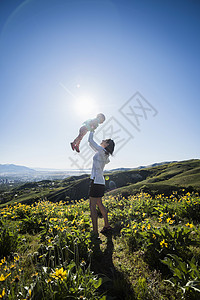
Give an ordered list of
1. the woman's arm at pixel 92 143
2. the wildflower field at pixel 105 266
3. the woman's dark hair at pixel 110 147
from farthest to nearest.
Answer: the woman's dark hair at pixel 110 147, the woman's arm at pixel 92 143, the wildflower field at pixel 105 266

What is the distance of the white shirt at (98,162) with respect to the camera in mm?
4164

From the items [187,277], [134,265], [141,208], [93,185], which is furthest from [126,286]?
[141,208]

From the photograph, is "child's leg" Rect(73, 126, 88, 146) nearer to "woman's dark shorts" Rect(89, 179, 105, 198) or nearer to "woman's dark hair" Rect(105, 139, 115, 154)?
"woman's dark hair" Rect(105, 139, 115, 154)

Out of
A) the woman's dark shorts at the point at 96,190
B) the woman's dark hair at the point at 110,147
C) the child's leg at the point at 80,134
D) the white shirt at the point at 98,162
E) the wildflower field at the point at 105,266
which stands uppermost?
the child's leg at the point at 80,134

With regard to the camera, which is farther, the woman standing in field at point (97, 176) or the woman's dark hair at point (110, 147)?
the woman's dark hair at point (110, 147)

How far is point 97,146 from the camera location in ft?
13.9

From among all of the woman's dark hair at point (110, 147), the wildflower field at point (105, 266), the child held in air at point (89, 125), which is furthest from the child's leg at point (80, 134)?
the wildflower field at point (105, 266)

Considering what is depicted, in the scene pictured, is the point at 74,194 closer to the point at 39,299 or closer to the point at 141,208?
the point at 141,208

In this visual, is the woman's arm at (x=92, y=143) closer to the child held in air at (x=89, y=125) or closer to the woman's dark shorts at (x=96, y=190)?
the child held in air at (x=89, y=125)

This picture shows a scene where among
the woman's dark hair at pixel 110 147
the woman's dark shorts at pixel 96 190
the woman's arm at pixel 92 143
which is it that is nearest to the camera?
the woman's dark shorts at pixel 96 190

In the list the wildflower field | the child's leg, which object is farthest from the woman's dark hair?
the wildflower field

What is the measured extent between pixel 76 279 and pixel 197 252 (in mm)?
2443

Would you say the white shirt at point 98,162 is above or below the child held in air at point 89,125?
below

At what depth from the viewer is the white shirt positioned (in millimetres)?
4164
